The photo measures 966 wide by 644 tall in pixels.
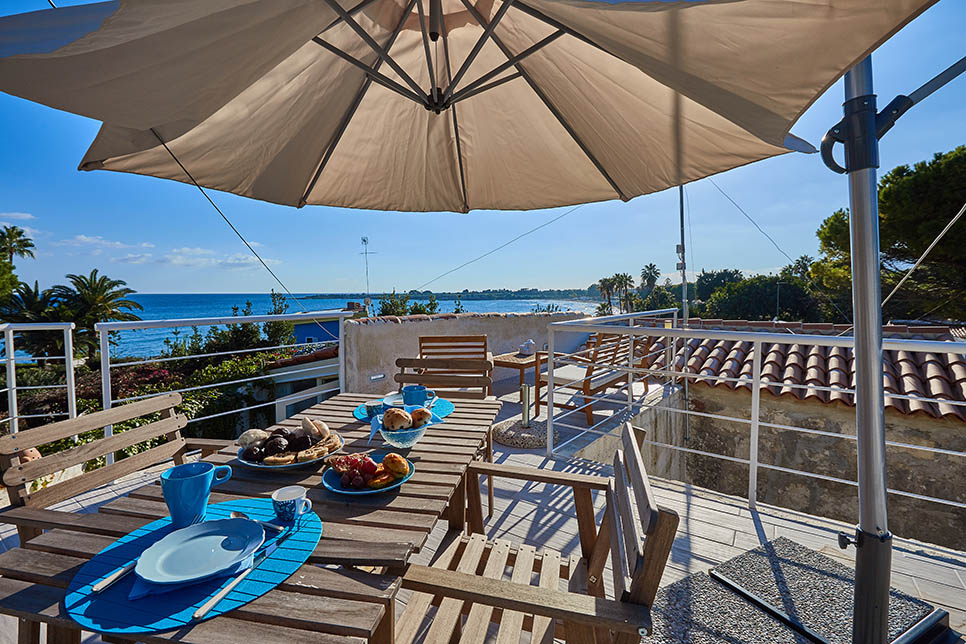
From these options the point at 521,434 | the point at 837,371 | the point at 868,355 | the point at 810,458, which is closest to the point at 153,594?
the point at 868,355

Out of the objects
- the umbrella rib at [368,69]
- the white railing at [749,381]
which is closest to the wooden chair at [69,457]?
the umbrella rib at [368,69]

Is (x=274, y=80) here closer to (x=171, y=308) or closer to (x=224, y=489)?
(x=224, y=489)

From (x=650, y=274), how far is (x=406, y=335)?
174 feet

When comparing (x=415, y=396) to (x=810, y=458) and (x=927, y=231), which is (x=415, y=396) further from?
(x=927, y=231)

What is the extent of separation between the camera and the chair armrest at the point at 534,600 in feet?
2.97

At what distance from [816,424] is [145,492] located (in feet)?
20.2

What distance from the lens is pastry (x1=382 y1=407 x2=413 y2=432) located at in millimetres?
1542

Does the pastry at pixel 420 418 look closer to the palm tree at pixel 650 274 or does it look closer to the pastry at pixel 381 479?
the pastry at pixel 381 479

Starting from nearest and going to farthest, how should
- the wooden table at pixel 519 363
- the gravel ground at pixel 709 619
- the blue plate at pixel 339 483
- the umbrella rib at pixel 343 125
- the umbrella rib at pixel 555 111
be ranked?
1. the blue plate at pixel 339 483
2. the gravel ground at pixel 709 619
3. the umbrella rib at pixel 555 111
4. the umbrella rib at pixel 343 125
5. the wooden table at pixel 519 363

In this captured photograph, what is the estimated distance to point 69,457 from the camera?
59.1 inches

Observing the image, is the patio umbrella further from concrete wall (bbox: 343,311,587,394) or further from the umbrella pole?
concrete wall (bbox: 343,311,587,394)

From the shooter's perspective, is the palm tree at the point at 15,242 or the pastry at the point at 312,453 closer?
the pastry at the point at 312,453

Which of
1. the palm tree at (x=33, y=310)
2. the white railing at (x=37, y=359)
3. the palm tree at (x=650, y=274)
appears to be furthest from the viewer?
the palm tree at (x=650, y=274)

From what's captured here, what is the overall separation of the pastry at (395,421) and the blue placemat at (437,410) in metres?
0.45
